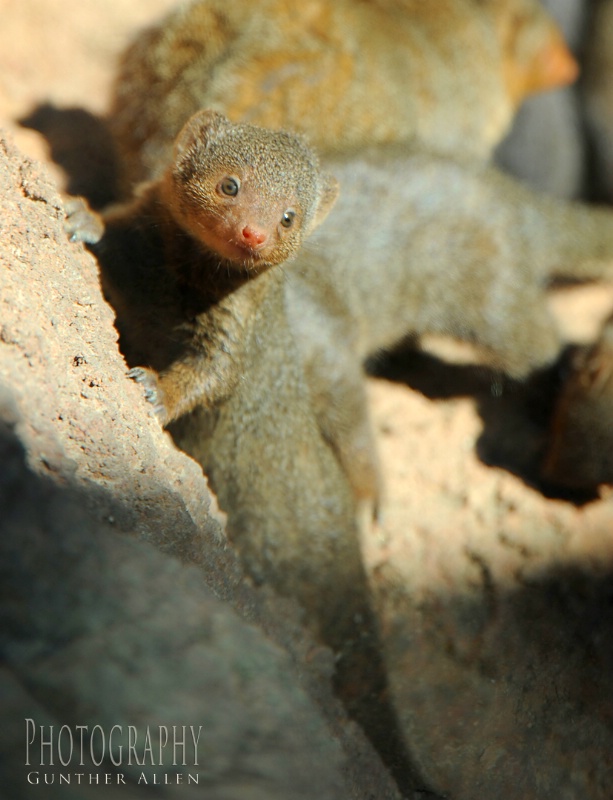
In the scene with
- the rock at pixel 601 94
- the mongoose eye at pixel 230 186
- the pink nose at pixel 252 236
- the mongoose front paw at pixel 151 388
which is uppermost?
the rock at pixel 601 94

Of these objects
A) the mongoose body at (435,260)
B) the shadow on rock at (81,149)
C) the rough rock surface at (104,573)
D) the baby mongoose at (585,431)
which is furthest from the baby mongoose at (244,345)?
the baby mongoose at (585,431)

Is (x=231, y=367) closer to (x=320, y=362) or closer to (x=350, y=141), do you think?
(x=320, y=362)

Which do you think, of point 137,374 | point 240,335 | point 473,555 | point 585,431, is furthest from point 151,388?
point 585,431

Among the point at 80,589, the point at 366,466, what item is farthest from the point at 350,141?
the point at 80,589

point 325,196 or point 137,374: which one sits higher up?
point 325,196

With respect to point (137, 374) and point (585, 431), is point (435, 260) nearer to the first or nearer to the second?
point (585, 431)

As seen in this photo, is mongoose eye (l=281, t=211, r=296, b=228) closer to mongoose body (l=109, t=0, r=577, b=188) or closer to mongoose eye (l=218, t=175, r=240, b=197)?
mongoose eye (l=218, t=175, r=240, b=197)

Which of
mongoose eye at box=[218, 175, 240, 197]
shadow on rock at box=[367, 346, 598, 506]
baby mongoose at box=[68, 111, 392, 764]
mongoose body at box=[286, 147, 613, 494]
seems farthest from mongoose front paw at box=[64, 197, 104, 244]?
shadow on rock at box=[367, 346, 598, 506]

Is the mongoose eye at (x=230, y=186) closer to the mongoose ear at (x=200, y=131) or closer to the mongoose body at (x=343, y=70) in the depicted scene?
the mongoose ear at (x=200, y=131)
